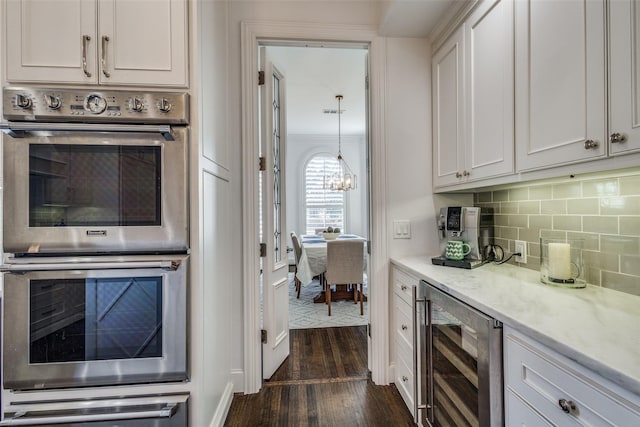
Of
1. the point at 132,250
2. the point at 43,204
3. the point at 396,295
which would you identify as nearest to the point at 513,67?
the point at 396,295

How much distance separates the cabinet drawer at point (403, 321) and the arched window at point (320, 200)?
468 centimetres

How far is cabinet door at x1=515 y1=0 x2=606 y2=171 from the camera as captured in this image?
97 cm

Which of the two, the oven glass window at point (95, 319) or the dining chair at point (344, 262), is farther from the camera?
the dining chair at point (344, 262)

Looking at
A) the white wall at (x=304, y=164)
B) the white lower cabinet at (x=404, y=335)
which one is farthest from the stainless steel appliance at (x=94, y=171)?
the white wall at (x=304, y=164)

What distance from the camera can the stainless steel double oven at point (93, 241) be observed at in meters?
1.19

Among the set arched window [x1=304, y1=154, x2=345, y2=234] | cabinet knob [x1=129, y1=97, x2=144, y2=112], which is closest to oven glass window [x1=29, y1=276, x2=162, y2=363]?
cabinet knob [x1=129, y1=97, x2=144, y2=112]

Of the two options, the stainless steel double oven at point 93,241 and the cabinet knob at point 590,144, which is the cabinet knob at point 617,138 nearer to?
the cabinet knob at point 590,144

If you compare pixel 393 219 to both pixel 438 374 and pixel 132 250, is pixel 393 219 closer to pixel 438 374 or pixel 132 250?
pixel 438 374

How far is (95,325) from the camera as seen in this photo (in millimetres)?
1222

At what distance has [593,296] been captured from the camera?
1.13m

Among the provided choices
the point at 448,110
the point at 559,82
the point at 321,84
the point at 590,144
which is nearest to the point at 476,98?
the point at 448,110

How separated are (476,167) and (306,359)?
1.96 metres

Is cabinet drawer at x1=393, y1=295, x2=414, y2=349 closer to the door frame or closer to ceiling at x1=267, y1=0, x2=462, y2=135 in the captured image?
the door frame

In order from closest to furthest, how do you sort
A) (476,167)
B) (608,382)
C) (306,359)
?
(608,382)
(476,167)
(306,359)
